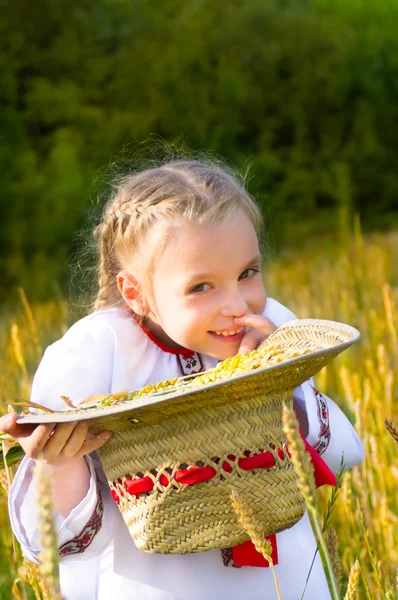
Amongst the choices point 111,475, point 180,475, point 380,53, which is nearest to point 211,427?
point 180,475

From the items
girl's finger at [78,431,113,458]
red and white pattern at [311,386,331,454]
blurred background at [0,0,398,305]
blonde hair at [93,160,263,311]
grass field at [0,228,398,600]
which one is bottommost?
grass field at [0,228,398,600]

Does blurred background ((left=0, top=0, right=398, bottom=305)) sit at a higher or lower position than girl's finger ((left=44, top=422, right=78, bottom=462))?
higher

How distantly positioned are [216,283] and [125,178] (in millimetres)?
488

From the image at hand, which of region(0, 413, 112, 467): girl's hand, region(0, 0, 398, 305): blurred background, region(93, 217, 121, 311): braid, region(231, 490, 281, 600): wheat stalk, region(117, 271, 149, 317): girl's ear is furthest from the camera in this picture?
region(0, 0, 398, 305): blurred background

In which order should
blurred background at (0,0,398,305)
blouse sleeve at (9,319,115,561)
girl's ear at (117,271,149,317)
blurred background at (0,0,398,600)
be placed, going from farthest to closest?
1. blurred background at (0,0,398,305)
2. blurred background at (0,0,398,600)
3. girl's ear at (117,271,149,317)
4. blouse sleeve at (9,319,115,561)

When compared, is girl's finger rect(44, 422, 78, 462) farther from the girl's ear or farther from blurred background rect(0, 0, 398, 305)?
blurred background rect(0, 0, 398, 305)

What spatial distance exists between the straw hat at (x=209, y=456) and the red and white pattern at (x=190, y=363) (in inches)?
11.6

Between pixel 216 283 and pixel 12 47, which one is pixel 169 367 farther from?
pixel 12 47

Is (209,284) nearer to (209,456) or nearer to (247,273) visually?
(247,273)

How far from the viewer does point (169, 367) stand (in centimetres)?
146

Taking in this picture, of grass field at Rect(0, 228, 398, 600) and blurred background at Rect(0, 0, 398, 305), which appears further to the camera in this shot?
blurred background at Rect(0, 0, 398, 305)

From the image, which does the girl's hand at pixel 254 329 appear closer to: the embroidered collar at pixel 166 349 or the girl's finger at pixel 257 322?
the girl's finger at pixel 257 322

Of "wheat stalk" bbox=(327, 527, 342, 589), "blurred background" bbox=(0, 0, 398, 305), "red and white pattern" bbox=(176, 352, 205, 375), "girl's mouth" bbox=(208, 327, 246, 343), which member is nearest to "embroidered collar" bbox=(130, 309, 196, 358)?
"red and white pattern" bbox=(176, 352, 205, 375)

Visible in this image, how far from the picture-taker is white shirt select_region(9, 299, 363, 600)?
1297 millimetres
